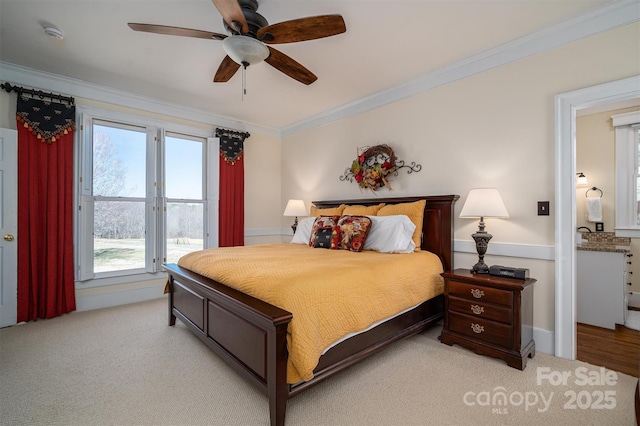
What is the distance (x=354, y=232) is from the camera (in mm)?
3072

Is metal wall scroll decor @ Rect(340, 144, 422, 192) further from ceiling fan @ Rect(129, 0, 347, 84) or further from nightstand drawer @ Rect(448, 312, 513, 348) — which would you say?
ceiling fan @ Rect(129, 0, 347, 84)

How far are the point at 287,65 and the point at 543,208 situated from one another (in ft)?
8.18

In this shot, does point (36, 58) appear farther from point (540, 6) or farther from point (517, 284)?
point (517, 284)

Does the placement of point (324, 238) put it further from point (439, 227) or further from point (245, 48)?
point (245, 48)

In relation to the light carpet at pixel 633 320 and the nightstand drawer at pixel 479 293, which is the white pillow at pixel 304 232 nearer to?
the nightstand drawer at pixel 479 293

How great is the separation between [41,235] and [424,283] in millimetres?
4085

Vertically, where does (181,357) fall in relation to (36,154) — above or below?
below

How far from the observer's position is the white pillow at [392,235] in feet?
9.41

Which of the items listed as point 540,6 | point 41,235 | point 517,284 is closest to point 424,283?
point 517,284

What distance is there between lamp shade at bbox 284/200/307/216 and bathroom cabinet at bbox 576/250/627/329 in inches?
136

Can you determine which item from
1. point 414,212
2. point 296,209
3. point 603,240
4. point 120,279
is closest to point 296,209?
point 296,209

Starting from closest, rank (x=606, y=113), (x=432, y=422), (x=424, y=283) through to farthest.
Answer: (x=432, y=422), (x=424, y=283), (x=606, y=113)

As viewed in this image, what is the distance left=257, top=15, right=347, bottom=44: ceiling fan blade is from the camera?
6.17ft

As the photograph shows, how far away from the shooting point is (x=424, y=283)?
8.50ft
